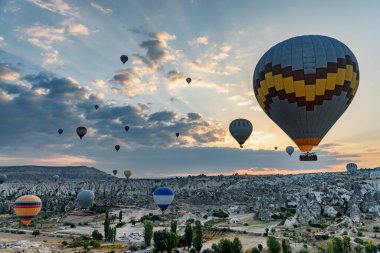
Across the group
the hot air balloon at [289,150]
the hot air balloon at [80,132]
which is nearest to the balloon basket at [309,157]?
the hot air balloon at [80,132]

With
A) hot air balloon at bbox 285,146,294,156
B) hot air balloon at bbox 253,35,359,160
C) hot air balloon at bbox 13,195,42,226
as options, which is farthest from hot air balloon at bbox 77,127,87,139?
hot air balloon at bbox 285,146,294,156

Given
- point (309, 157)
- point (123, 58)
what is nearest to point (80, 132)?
point (123, 58)

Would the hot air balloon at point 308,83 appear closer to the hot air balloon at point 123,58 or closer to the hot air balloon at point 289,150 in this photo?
the hot air balloon at point 123,58

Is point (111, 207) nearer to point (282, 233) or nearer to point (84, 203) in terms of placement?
point (84, 203)

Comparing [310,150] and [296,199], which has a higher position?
[310,150]

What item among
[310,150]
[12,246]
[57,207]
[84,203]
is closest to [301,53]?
[310,150]

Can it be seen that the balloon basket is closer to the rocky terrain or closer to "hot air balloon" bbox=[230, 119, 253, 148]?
the rocky terrain
